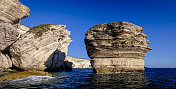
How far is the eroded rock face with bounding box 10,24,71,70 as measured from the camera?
30.1 m

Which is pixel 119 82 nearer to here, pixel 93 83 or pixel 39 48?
pixel 93 83

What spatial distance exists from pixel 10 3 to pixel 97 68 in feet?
87.5

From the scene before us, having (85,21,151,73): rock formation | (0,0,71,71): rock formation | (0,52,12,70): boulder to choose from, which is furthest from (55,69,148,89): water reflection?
(0,52,12,70): boulder

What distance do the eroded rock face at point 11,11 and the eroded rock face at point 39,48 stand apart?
554cm

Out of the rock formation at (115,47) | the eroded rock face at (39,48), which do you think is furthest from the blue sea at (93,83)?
the eroded rock face at (39,48)

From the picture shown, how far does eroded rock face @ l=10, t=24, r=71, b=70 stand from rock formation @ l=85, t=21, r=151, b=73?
36.1ft

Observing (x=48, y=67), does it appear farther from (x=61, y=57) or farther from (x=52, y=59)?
(x=61, y=57)

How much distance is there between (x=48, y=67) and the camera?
35375 mm

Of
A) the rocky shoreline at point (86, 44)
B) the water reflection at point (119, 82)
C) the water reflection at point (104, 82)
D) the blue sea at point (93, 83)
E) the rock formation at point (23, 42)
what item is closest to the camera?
the blue sea at point (93, 83)

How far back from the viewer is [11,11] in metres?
32.0

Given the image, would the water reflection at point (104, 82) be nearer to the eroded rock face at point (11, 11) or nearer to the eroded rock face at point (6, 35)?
the eroded rock face at point (6, 35)

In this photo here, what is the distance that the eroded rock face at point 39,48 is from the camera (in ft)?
98.9

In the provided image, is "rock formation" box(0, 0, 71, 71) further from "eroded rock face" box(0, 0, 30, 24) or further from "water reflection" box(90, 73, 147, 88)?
"water reflection" box(90, 73, 147, 88)

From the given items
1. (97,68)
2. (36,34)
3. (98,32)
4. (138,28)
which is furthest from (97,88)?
(36,34)
